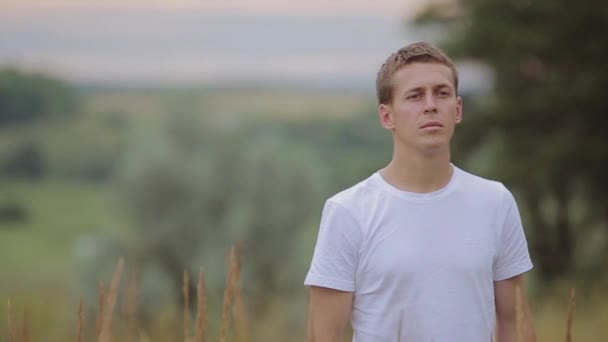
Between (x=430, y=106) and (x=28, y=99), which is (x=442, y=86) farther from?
(x=28, y=99)

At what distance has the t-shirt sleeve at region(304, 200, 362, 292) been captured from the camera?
8.64 feet

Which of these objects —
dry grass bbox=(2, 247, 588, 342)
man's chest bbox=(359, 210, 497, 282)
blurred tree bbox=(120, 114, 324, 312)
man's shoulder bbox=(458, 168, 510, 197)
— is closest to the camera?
dry grass bbox=(2, 247, 588, 342)

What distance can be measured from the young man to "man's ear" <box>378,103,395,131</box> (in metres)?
0.03

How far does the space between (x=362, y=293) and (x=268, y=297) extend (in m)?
20.7

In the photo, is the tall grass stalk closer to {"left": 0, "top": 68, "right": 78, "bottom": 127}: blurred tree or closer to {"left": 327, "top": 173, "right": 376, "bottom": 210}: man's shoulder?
{"left": 327, "top": 173, "right": 376, "bottom": 210}: man's shoulder

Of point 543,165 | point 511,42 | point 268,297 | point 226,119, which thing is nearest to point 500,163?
point 543,165

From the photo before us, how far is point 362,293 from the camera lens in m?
2.66

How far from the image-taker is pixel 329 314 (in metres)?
2.64

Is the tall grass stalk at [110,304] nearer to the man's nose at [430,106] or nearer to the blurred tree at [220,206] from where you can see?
the man's nose at [430,106]

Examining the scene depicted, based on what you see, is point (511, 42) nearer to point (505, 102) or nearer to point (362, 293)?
point (505, 102)

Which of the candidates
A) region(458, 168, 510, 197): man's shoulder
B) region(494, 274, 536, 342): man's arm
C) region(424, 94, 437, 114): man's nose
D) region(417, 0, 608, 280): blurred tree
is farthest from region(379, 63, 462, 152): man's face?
region(417, 0, 608, 280): blurred tree

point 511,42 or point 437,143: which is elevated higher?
point 511,42

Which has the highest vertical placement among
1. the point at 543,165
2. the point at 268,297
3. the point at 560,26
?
the point at 560,26

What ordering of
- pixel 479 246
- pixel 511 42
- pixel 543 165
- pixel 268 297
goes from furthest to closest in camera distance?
pixel 268 297, pixel 511 42, pixel 543 165, pixel 479 246
